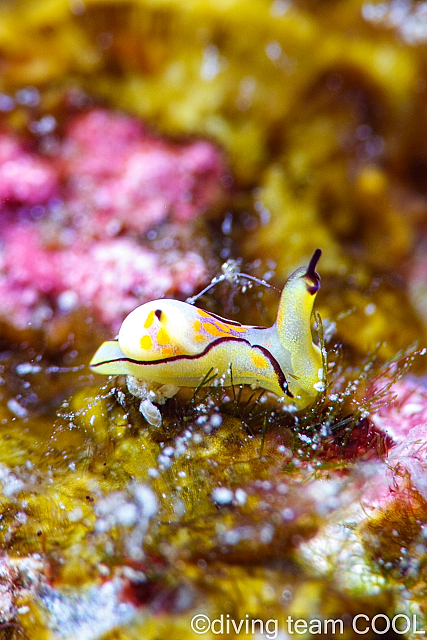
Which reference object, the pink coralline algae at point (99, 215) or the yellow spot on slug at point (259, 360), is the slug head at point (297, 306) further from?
the pink coralline algae at point (99, 215)

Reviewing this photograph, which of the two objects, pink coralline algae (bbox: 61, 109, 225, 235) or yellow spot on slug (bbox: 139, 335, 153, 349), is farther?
pink coralline algae (bbox: 61, 109, 225, 235)

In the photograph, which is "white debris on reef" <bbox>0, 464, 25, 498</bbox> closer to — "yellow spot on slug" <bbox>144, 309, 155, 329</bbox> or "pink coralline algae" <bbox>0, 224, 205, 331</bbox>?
"yellow spot on slug" <bbox>144, 309, 155, 329</bbox>

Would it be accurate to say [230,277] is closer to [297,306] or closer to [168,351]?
[297,306]

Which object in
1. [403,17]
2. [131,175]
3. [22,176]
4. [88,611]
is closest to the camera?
[88,611]

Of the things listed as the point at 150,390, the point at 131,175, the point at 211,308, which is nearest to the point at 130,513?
the point at 150,390

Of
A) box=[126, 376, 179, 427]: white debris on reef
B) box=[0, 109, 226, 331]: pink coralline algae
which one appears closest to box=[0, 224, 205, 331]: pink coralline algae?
box=[0, 109, 226, 331]: pink coralline algae

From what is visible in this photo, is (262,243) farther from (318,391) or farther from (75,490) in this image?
(75,490)
